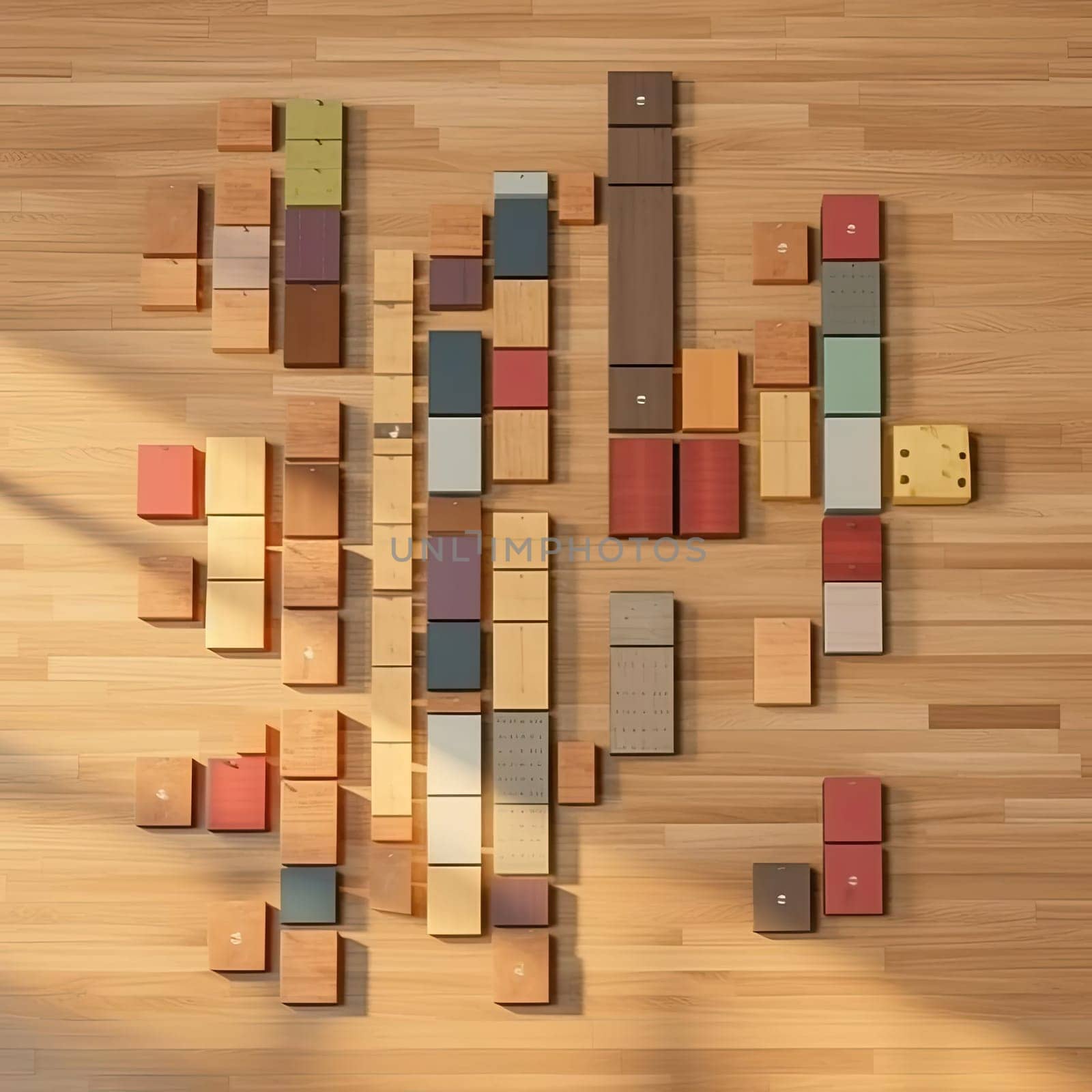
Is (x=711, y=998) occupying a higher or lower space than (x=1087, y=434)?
lower

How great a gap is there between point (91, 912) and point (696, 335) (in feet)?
4.84

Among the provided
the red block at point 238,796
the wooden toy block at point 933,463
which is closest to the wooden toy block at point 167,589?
the red block at point 238,796

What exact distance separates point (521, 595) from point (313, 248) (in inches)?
28.5

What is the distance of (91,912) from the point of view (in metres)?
1.96

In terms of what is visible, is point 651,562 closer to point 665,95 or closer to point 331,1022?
point 665,95

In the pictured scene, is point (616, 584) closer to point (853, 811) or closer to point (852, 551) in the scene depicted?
point (852, 551)

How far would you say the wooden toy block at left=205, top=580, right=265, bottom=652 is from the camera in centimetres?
196

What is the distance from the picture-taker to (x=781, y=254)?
79.3 inches

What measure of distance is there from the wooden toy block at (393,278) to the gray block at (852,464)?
78cm

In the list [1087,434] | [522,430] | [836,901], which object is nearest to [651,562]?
[522,430]

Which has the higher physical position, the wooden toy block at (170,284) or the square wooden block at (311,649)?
the wooden toy block at (170,284)

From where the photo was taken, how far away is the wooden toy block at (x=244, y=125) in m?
2.03

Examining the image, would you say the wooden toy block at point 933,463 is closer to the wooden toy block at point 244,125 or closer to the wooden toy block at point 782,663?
the wooden toy block at point 782,663

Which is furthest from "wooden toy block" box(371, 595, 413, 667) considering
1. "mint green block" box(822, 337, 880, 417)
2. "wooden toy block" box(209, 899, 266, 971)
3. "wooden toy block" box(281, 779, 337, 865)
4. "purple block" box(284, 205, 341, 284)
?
"mint green block" box(822, 337, 880, 417)
